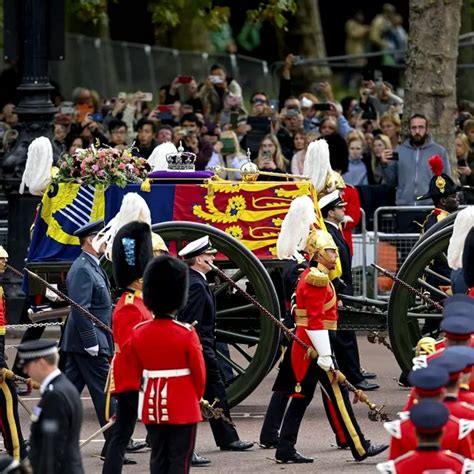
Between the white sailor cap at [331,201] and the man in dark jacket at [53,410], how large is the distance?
521cm

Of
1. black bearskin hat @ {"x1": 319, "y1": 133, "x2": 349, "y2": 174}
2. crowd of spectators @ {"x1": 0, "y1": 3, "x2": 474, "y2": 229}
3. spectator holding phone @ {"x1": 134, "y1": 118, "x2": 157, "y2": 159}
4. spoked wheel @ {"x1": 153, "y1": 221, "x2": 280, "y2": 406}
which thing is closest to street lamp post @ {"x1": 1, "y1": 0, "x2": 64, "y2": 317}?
crowd of spectators @ {"x1": 0, "y1": 3, "x2": 474, "y2": 229}

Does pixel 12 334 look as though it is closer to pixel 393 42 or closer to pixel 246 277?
pixel 246 277

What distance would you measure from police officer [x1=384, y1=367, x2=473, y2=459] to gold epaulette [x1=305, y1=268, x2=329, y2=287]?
3.53m

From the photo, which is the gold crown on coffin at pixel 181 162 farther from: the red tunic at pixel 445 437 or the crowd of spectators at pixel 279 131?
the red tunic at pixel 445 437

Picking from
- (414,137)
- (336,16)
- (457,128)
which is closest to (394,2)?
(336,16)

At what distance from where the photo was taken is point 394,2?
1400 inches

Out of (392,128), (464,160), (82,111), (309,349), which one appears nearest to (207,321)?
(309,349)

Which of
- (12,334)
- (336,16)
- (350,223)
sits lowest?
(12,334)

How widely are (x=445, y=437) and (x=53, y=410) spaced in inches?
73.9

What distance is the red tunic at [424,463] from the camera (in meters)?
8.36

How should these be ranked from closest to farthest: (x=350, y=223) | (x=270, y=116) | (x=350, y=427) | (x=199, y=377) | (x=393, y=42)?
(x=199, y=377) < (x=350, y=427) < (x=350, y=223) < (x=270, y=116) < (x=393, y=42)

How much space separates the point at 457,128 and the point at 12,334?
613cm

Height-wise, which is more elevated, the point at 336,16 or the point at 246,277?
the point at 336,16

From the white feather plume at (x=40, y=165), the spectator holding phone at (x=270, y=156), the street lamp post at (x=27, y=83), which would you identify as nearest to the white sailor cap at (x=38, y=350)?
the white feather plume at (x=40, y=165)
